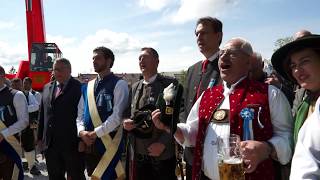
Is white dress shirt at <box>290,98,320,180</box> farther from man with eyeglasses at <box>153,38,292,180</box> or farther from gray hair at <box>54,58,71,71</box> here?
gray hair at <box>54,58,71,71</box>

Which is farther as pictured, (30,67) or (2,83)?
(30,67)

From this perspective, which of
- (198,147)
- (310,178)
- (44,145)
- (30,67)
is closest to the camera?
(310,178)

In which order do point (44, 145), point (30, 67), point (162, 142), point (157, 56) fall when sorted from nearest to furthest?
point (162, 142)
point (157, 56)
point (44, 145)
point (30, 67)

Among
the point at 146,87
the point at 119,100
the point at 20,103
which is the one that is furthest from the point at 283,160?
the point at 20,103

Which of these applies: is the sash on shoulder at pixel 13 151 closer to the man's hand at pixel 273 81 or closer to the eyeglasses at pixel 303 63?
the man's hand at pixel 273 81

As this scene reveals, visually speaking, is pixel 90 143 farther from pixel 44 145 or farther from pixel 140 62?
pixel 140 62

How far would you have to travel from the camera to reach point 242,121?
2510 mm

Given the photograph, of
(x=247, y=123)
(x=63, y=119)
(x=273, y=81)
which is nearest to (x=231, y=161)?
(x=247, y=123)

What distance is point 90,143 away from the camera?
467cm

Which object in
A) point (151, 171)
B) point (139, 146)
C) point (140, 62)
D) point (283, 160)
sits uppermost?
point (140, 62)

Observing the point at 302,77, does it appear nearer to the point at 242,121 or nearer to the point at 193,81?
the point at 242,121

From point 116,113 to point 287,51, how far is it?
106 inches

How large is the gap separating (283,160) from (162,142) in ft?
6.19

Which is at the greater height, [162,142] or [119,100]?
[119,100]
